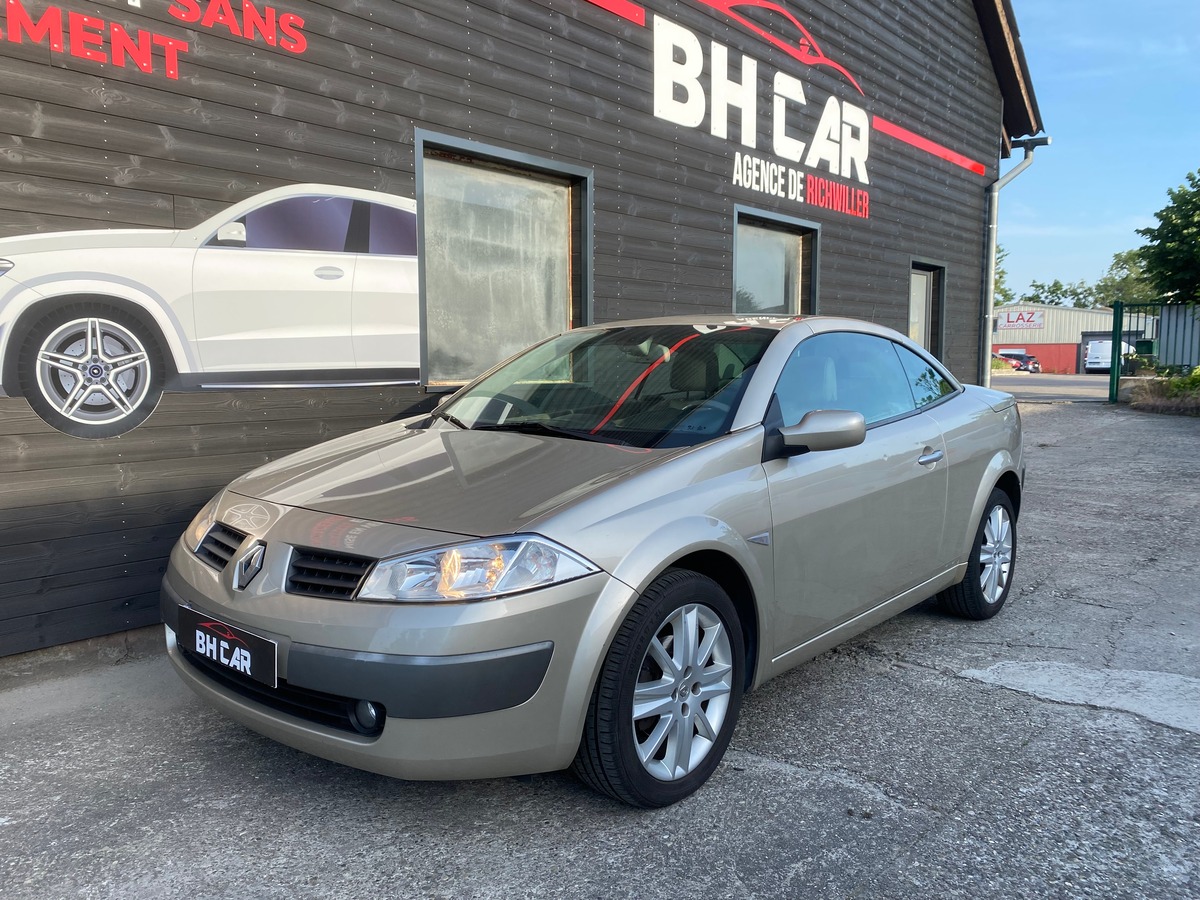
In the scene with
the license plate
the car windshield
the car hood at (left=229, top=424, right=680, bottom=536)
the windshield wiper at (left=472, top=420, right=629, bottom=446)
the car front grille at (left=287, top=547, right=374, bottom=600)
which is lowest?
the license plate

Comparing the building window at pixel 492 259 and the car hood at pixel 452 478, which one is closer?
the car hood at pixel 452 478

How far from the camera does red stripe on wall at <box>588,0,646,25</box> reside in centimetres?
681

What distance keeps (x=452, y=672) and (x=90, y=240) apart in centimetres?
321

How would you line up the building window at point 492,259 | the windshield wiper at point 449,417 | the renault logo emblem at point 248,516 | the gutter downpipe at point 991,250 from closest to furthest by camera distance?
the renault logo emblem at point 248,516 < the windshield wiper at point 449,417 < the building window at point 492,259 < the gutter downpipe at point 991,250

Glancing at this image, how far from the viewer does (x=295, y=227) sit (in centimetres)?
490

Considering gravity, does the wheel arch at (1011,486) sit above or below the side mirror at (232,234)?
below

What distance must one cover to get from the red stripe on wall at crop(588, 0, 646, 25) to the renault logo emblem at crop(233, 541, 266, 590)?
5.65m

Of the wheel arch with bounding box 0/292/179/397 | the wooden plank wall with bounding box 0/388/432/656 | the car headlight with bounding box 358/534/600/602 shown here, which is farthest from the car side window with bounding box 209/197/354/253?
the car headlight with bounding box 358/534/600/602

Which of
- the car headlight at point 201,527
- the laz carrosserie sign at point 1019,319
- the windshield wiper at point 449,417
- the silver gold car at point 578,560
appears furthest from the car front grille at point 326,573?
the laz carrosserie sign at point 1019,319

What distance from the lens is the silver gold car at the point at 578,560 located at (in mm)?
2273

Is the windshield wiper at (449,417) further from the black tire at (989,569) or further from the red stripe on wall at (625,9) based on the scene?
the red stripe on wall at (625,9)

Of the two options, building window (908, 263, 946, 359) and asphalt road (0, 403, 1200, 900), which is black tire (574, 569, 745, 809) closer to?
asphalt road (0, 403, 1200, 900)

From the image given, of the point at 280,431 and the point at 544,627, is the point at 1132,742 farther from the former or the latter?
the point at 280,431

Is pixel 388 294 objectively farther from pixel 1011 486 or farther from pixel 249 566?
pixel 1011 486
